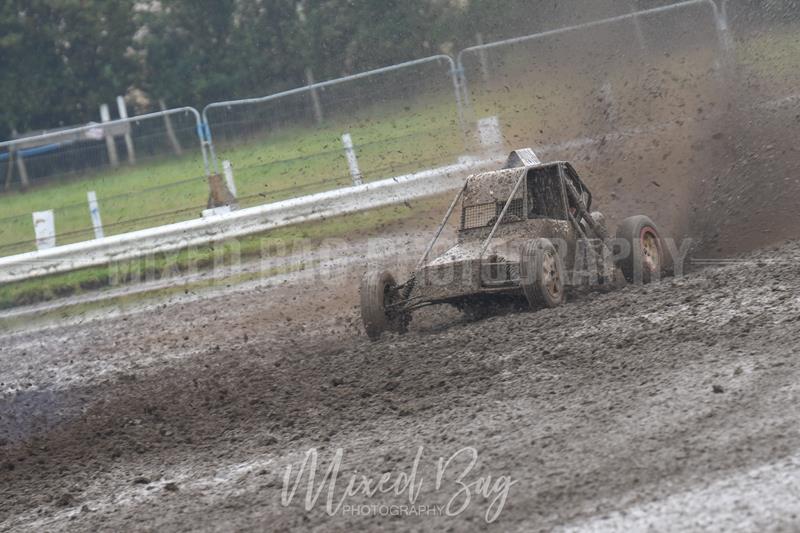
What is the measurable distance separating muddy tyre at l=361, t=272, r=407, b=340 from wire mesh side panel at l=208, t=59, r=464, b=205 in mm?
7271

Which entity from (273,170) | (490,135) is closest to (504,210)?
(490,135)

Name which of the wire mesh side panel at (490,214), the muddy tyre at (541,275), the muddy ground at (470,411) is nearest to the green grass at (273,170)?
the muddy ground at (470,411)

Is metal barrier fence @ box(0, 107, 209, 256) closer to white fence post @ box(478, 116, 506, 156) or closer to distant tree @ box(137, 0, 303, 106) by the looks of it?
white fence post @ box(478, 116, 506, 156)

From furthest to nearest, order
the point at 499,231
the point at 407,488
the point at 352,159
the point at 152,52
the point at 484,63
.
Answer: the point at 152,52 → the point at 352,159 → the point at 484,63 → the point at 499,231 → the point at 407,488

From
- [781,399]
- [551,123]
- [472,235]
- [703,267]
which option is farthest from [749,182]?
[781,399]

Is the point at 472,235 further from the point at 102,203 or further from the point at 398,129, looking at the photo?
the point at 102,203

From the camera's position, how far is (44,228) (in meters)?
15.7

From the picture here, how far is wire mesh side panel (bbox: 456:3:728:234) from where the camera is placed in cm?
1164

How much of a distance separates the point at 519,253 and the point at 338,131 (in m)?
8.62

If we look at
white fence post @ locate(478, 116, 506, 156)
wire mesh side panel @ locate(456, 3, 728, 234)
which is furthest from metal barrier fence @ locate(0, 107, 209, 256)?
Answer: wire mesh side panel @ locate(456, 3, 728, 234)

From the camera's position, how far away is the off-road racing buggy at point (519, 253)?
8.19m

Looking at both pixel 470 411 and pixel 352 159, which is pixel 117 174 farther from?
pixel 470 411

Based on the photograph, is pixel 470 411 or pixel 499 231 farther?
pixel 499 231

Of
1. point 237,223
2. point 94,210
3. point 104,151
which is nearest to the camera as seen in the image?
point 237,223
